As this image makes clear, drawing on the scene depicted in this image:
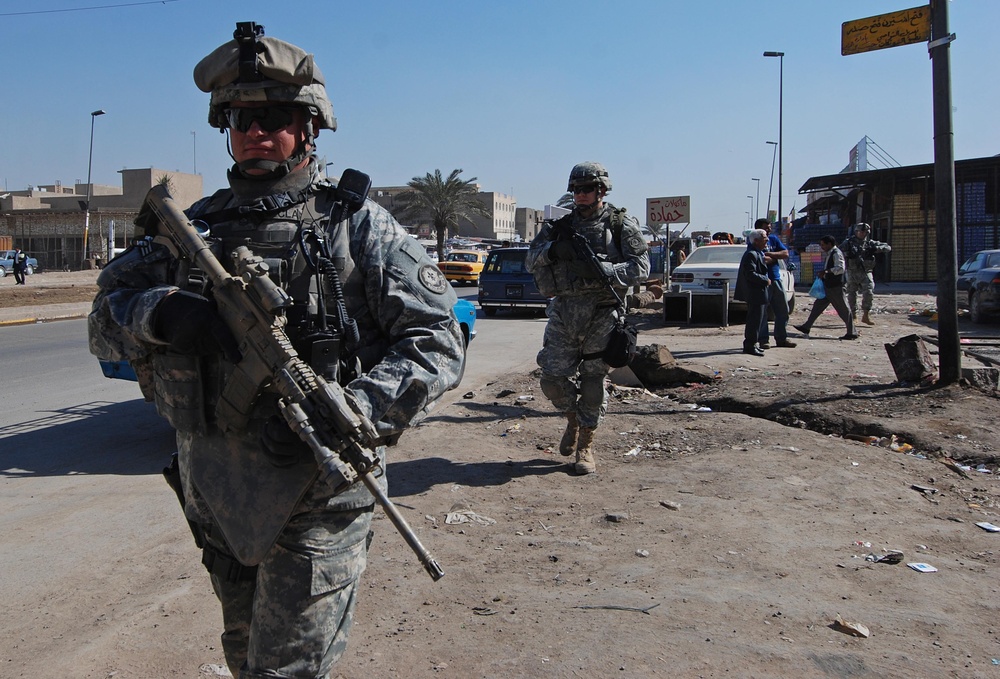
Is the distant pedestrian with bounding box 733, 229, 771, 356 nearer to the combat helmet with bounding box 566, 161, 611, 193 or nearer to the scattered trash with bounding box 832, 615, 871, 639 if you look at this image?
the combat helmet with bounding box 566, 161, 611, 193

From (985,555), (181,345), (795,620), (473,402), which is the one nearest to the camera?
(181,345)

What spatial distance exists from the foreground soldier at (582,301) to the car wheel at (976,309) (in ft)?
37.6

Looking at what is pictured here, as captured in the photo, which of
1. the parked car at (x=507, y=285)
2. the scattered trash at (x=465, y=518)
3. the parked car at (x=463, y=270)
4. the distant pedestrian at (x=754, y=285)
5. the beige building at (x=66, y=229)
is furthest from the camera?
Result: the beige building at (x=66, y=229)

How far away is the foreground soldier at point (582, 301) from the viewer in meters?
5.37

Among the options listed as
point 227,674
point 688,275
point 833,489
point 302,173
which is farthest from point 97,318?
point 688,275

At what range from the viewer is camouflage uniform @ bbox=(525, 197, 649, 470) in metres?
5.40

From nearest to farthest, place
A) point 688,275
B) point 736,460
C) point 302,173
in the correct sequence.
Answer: point 302,173, point 736,460, point 688,275

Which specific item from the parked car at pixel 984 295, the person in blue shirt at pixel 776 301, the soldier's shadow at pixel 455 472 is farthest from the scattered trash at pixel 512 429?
the parked car at pixel 984 295

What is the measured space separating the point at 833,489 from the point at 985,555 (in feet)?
3.19

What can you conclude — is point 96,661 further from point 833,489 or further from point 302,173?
point 833,489

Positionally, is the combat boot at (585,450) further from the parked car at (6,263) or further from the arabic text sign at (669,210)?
the parked car at (6,263)

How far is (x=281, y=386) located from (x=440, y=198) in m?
41.7

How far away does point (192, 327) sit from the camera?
1.87 meters

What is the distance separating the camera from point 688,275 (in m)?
15.7
